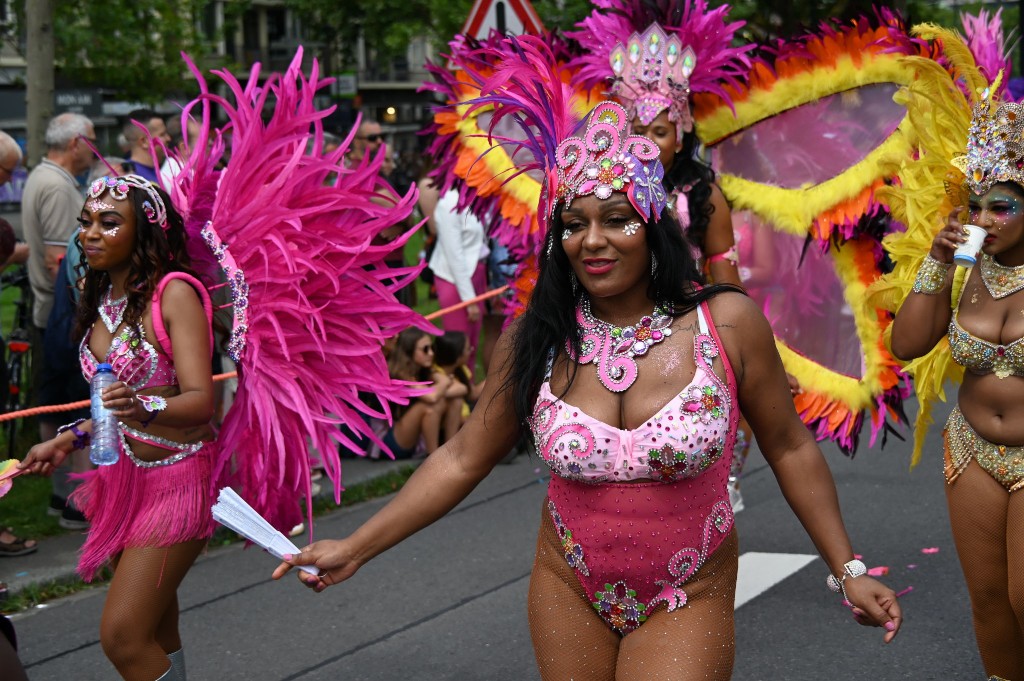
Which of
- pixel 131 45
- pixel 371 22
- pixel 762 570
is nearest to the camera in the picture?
pixel 762 570

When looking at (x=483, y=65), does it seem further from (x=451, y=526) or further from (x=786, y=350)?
(x=451, y=526)

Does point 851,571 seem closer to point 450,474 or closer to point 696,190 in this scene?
point 450,474

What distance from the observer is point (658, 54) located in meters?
5.36

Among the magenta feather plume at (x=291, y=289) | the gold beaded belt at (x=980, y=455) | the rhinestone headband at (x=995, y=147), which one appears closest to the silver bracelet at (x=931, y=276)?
the rhinestone headband at (x=995, y=147)

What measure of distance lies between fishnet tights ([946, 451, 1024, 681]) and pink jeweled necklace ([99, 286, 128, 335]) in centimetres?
260

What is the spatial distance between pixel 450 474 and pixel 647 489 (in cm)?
50

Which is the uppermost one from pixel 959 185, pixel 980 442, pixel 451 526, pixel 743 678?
pixel 959 185

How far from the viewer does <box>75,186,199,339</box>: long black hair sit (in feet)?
13.6

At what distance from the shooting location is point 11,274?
8.73m

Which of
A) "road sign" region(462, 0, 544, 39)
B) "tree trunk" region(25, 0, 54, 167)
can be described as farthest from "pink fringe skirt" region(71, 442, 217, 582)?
"tree trunk" region(25, 0, 54, 167)

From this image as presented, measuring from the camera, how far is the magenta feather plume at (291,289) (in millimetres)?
4391

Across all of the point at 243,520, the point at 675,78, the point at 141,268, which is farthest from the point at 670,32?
the point at 243,520

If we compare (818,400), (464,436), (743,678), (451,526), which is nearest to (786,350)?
(818,400)

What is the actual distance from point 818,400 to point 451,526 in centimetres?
227
